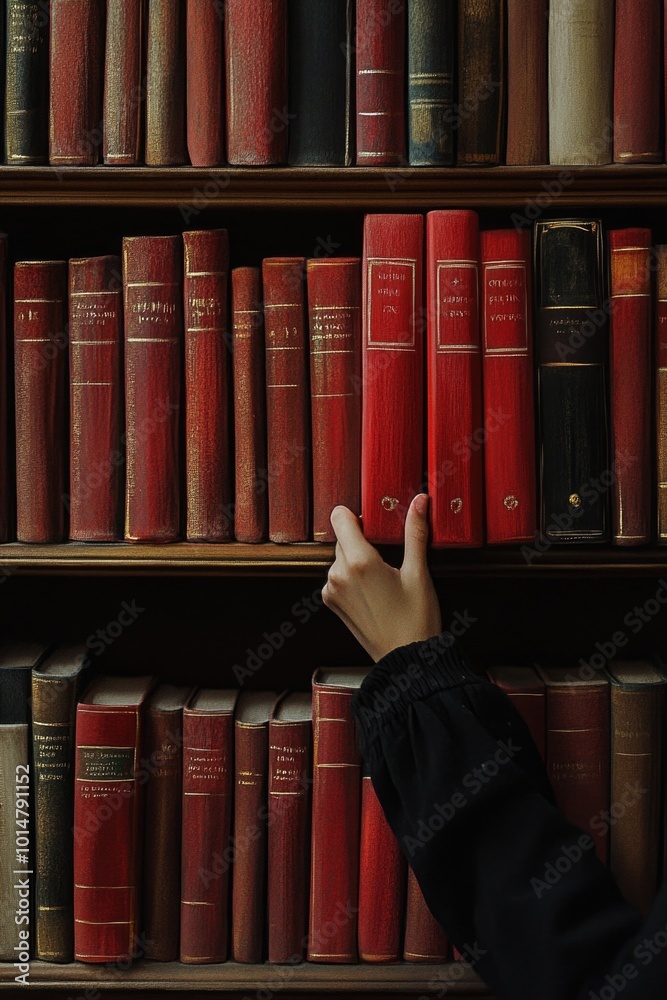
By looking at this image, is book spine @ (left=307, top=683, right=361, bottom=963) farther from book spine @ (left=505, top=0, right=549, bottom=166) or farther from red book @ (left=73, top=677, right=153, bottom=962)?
book spine @ (left=505, top=0, right=549, bottom=166)

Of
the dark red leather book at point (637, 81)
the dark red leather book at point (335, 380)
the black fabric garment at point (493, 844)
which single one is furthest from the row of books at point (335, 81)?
the black fabric garment at point (493, 844)

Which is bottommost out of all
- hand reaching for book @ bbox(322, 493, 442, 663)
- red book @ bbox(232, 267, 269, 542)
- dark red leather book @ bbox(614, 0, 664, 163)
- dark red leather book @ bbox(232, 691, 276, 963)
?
dark red leather book @ bbox(232, 691, 276, 963)

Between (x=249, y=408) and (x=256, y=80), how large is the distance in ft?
0.99

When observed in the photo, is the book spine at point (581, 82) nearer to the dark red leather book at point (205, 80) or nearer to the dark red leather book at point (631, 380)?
the dark red leather book at point (631, 380)

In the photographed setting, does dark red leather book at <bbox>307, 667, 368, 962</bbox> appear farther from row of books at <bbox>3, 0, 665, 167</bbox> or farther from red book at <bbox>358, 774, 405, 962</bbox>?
row of books at <bbox>3, 0, 665, 167</bbox>

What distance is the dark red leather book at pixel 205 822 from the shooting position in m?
0.83

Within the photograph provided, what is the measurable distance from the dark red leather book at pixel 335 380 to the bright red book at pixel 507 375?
12 cm

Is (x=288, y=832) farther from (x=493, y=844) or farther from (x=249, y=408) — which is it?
(x=249, y=408)

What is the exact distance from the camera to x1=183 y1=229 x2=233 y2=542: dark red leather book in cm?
79

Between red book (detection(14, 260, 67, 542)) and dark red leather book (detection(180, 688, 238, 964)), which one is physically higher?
red book (detection(14, 260, 67, 542))

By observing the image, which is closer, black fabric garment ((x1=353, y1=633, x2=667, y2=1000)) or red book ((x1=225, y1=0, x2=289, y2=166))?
black fabric garment ((x1=353, y1=633, x2=667, y2=1000))

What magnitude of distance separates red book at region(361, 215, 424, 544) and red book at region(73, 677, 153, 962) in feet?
1.06

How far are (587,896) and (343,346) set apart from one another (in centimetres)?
52

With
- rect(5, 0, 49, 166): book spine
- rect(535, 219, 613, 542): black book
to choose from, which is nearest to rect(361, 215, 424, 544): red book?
rect(535, 219, 613, 542): black book
